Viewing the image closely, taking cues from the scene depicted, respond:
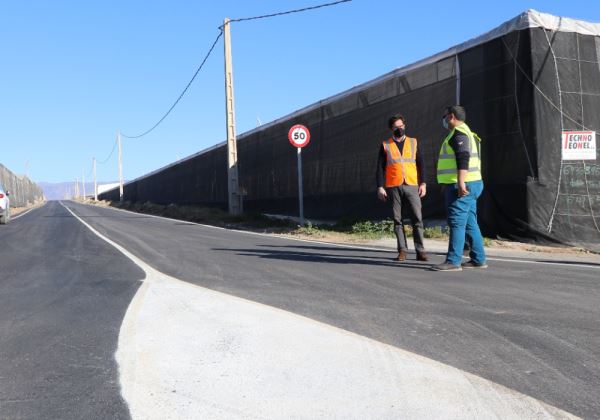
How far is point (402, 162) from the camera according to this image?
725 cm

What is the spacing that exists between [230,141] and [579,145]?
13.2 m

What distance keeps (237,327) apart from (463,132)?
3699 mm

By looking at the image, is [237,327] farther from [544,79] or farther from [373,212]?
[373,212]

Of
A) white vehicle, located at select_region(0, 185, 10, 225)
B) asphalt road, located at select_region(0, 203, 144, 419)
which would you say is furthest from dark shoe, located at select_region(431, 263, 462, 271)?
white vehicle, located at select_region(0, 185, 10, 225)

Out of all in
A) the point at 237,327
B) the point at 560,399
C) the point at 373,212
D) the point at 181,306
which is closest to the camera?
the point at 560,399

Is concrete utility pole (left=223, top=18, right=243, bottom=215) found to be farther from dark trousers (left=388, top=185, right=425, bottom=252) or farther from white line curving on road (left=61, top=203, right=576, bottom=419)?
white line curving on road (left=61, top=203, right=576, bottom=419)

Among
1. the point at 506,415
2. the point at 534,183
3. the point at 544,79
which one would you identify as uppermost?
the point at 544,79

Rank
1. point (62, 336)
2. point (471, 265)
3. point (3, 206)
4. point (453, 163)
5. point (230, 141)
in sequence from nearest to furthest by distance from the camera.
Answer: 1. point (62, 336)
2. point (453, 163)
3. point (471, 265)
4. point (3, 206)
5. point (230, 141)

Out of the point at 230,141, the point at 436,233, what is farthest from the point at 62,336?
the point at 230,141

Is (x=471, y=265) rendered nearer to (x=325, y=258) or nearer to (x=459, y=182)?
(x=459, y=182)

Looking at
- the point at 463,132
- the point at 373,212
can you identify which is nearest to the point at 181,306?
the point at 463,132

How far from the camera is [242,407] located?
8.43ft

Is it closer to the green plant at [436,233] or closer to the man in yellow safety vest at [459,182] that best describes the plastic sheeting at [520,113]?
Answer: the green plant at [436,233]

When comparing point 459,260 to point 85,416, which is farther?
point 459,260
